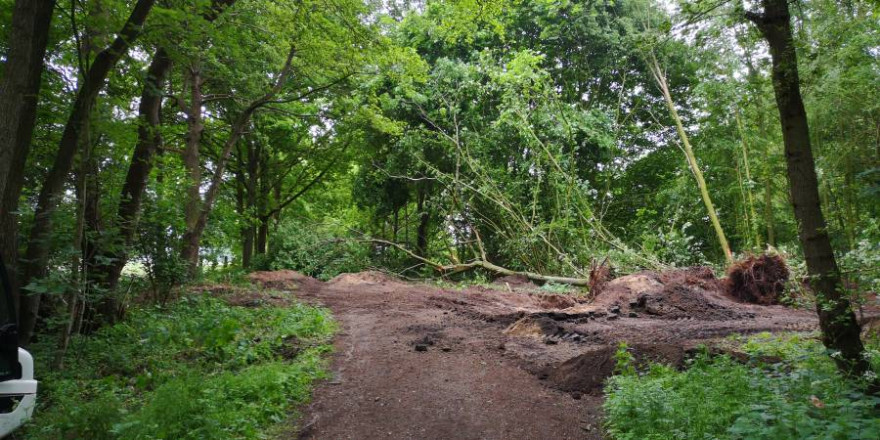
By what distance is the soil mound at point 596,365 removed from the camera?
511cm

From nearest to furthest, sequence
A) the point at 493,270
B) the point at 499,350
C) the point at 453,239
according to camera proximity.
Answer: the point at 499,350 → the point at 493,270 → the point at 453,239

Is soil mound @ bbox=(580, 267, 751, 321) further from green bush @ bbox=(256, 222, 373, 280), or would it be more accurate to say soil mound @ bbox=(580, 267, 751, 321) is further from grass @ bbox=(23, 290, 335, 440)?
green bush @ bbox=(256, 222, 373, 280)

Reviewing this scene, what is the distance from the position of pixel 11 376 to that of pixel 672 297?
861 centimetres

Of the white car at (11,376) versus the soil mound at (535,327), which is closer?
the white car at (11,376)

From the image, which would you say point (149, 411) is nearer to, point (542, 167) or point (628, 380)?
point (628, 380)

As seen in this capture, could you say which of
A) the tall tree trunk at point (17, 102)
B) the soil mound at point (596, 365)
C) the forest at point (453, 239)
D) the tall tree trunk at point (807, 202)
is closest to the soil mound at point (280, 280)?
the forest at point (453, 239)

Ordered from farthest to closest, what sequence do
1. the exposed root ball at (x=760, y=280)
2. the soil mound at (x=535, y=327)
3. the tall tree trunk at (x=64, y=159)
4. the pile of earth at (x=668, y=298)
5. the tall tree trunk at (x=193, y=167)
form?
the tall tree trunk at (x=193, y=167), the exposed root ball at (x=760, y=280), the pile of earth at (x=668, y=298), the soil mound at (x=535, y=327), the tall tree trunk at (x=64, y=159)

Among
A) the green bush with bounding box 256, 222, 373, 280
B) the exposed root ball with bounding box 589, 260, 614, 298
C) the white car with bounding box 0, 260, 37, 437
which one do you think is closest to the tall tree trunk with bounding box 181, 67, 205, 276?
the green bush with bounding box 256, 222, 373, 280

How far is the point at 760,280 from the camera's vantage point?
9.71 meters

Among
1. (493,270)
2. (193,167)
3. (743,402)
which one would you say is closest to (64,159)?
(193,167)

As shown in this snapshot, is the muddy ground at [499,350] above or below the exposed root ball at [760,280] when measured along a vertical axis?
below

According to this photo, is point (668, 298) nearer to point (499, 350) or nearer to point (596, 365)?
point (499, 350)

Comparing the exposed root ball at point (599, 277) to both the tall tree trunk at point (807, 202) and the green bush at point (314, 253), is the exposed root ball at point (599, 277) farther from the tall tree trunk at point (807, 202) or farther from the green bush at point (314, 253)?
the green bush at point (314, 253)

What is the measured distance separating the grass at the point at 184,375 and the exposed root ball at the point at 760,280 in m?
7.54
